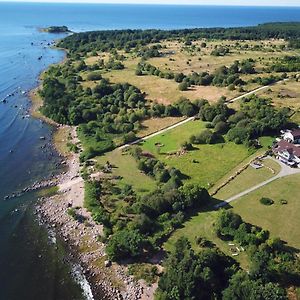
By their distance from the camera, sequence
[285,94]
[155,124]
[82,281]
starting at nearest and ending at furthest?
1. [82,281]
2. [155,124]
3. [285,94]

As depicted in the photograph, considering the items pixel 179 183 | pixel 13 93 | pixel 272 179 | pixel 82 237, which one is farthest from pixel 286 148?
pixel 13 93

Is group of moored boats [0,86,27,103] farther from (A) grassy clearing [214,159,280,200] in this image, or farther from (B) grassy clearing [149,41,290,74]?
(A) grassy clearing [214,159,280,200]

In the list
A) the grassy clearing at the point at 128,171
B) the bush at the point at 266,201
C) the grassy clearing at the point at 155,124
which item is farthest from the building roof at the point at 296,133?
the grassy clearing at the point at 128,171

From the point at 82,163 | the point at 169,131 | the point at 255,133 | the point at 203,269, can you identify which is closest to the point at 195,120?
the point at 169,131

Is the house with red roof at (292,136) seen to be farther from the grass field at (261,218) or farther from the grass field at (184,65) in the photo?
the grass field at (184,65)

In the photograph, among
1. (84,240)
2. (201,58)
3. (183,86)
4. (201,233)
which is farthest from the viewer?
(201,58)

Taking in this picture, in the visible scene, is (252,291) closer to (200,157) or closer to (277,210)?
(277,210)

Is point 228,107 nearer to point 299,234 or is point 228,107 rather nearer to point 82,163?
point 82,163
